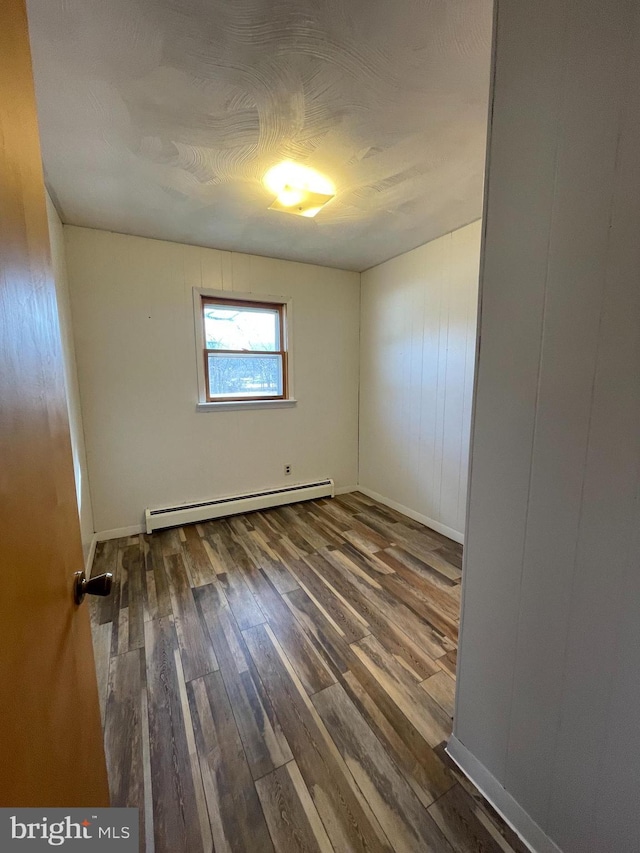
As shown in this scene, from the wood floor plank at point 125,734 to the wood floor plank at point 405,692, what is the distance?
38.3 inches

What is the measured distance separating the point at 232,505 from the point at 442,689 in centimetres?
233

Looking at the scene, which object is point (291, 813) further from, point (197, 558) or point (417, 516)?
point (417, 516)

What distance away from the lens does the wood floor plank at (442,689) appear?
4.63 ft

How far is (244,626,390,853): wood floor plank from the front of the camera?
1003mm

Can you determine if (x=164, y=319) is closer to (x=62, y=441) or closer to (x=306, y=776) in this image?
(x=62, y=441)

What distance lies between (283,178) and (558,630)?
93.6 inches

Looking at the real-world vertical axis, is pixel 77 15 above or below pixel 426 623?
above

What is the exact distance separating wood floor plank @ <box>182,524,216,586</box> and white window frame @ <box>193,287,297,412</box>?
3.75 feet

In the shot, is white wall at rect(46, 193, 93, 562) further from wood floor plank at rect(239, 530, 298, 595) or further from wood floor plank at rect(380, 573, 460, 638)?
wood floor plank at rect(380, 573, 460, 638)

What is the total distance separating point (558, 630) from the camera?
2.90 feet

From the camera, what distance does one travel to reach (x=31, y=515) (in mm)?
548

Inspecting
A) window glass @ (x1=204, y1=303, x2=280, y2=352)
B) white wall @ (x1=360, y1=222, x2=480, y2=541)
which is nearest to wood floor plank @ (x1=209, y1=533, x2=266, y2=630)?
white wall @ (x1=360, y1=222, x2=480, y2=541)

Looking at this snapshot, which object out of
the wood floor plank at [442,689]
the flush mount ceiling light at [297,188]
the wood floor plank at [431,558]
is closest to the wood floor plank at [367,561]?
the wood floor plank at [431,558]

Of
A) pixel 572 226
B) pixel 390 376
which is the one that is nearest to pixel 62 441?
pixel 572 226
